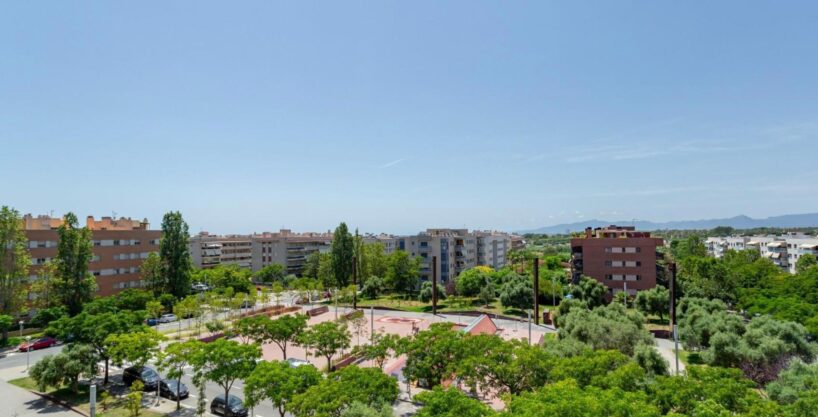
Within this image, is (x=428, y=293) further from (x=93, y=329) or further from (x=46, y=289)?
(x=46, y=289)

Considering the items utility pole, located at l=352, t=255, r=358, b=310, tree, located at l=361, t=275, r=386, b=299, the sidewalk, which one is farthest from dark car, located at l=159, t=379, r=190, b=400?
tree, located at l=361, t=275, r=386, b=299

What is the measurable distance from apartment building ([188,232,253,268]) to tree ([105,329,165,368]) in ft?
254

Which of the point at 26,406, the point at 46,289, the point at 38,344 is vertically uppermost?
the point at 46,289

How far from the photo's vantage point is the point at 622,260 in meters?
60.2

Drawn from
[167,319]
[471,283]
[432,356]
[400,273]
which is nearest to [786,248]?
[471,283]

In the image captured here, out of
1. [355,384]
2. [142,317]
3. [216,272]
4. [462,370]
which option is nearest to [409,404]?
[462,370]

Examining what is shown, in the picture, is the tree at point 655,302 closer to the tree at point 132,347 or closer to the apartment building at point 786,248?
the tree at point 132,347

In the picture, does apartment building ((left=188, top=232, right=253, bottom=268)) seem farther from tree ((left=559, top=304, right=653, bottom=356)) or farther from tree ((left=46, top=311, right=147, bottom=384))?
tree ((left=559, top=304, right=653, bottom=356))

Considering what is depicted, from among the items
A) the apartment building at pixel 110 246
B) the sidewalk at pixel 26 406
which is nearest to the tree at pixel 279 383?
the sidewalk at pixel 26 406

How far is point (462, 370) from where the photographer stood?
19500 millimetres

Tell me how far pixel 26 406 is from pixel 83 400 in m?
2.99

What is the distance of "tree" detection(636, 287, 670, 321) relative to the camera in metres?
45.9

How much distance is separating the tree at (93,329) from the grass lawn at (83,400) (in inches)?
100

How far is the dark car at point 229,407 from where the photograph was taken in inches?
893
